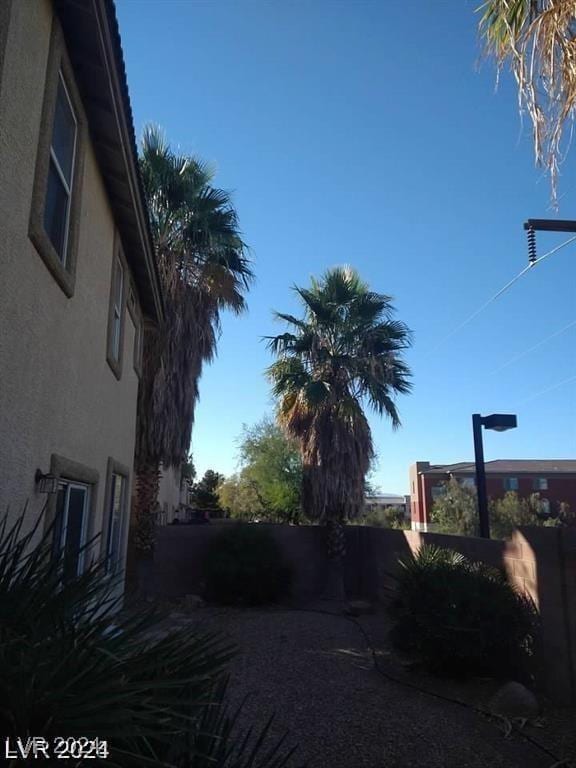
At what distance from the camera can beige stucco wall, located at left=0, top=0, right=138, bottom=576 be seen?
13.6ft

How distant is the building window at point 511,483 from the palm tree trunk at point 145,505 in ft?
139

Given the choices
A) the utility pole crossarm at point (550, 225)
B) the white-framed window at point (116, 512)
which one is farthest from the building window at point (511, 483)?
the utility pole crossarm at point (550, 225)

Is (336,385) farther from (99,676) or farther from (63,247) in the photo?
(99,676)

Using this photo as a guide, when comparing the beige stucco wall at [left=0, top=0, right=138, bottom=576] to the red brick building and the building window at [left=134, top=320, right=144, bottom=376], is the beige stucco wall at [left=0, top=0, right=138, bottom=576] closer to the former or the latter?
the building window at [left=134, top=320, right=144, bottom=376]

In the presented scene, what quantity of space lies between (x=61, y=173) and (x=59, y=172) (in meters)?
0.06

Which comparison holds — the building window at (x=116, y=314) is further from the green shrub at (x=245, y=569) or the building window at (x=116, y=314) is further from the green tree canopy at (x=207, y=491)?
the green tree canopy at (x=207, y=491)

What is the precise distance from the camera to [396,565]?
11711mm

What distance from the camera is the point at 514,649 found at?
7.88 meters

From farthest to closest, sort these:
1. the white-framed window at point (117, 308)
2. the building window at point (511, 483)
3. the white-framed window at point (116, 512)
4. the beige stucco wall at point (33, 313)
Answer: the building window at point (511, 483) < the white-framed window at point (116, 512) < the white-framed window at point (117, 308) < the beige stucco wall at point (33, 313)

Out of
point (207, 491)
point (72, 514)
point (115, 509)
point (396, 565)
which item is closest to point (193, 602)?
point (396, 565)

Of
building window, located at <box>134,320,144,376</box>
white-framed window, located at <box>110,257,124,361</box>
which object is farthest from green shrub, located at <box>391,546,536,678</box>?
building window, located at <box>134,320,144,376</box>

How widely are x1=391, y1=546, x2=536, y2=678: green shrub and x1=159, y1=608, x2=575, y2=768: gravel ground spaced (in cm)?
35

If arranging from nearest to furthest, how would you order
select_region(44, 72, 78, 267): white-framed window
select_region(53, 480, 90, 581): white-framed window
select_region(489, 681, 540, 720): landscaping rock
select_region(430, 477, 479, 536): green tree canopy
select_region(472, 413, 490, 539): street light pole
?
select_region(44, 72, 78, 267): white-framed window < select_region(53, 480, 90, 581): white-framed window < select_region(489, 681, 540, 720): landscaping rock < select_region(472, 413, 490, 539): street light pole < select_region(430, 477, 479, 536): green tree canopy

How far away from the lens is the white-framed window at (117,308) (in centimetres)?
863
